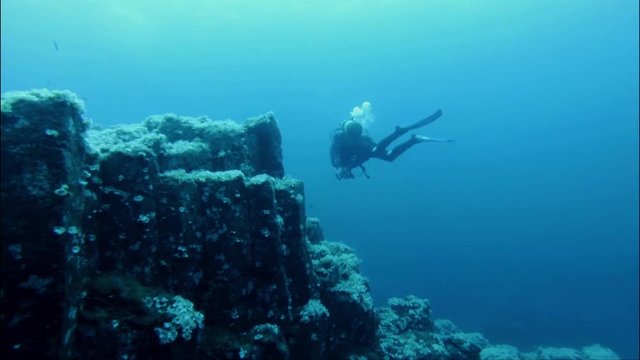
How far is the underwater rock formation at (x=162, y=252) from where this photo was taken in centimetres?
415

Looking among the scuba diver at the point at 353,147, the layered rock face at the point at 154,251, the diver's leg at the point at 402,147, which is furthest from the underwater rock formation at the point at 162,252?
the diver's leg at the point at 402,147

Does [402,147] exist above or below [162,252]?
above

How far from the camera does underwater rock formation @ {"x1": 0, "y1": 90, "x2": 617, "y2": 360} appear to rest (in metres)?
4.15

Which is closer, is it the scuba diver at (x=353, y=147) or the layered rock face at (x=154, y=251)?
the layered rock face at (x=154, y=251)

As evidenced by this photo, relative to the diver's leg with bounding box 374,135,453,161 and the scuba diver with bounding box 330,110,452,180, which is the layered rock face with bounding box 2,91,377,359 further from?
the diver's leg with bounding box 374,135,453,161

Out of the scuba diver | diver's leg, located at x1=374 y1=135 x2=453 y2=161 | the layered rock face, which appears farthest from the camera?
diver's leg, located at x1=374 y1=135 x2=453 y2=161

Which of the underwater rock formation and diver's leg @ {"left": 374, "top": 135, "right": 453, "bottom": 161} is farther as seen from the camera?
diver's leg @ {"left": 374, "top": 135, "right": 453, "bottom": 161}

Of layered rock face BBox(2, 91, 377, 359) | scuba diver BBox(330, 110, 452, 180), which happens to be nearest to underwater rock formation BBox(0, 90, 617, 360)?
layered rock face BBox(2, 91, 377, 359)

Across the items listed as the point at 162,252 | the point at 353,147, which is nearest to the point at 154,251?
the point at 162,252

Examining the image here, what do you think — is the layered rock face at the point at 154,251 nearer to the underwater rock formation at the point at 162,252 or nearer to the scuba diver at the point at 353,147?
the underwater rock formation at the point at 162,252

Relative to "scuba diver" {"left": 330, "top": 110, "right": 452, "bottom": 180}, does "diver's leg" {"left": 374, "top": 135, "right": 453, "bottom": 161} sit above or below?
above

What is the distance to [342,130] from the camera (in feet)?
49.6

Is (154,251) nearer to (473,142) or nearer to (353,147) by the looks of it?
(353,147)

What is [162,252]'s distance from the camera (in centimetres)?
618
